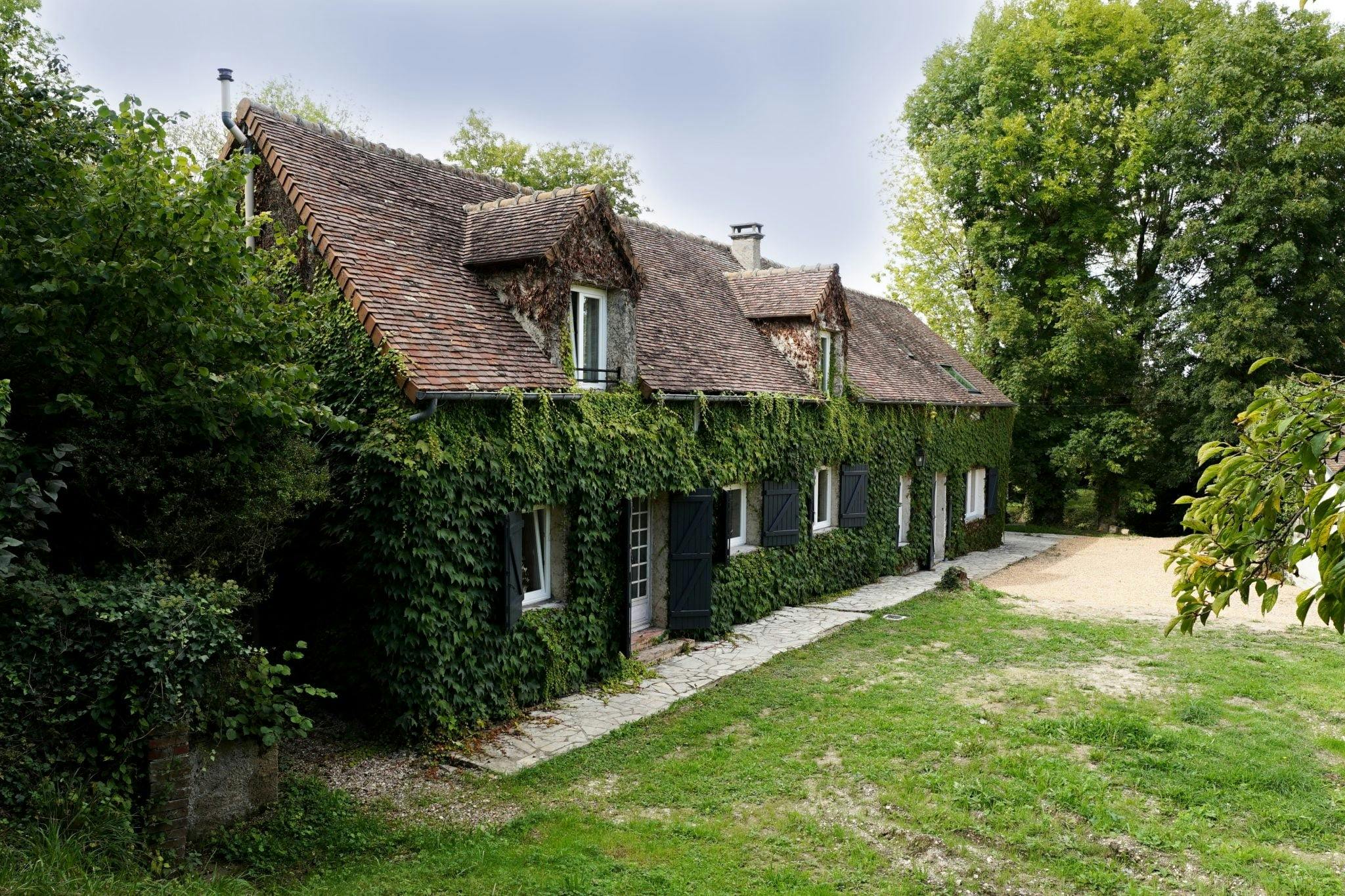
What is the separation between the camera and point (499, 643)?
967cm

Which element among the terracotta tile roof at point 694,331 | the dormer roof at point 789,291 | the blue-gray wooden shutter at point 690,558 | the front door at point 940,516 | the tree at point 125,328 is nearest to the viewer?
the tree at point 125,328

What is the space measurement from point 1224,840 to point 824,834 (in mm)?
3328

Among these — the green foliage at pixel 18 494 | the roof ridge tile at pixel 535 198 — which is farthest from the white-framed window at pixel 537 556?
the green foliage at pixel 18 494

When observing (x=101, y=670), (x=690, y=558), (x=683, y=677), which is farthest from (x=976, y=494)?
(x=101, y=670)

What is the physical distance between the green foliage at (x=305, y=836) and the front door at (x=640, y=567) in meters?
5.67

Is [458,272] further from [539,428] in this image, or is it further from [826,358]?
[826,358]

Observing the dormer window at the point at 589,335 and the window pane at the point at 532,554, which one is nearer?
the window pane at the point at 532,554

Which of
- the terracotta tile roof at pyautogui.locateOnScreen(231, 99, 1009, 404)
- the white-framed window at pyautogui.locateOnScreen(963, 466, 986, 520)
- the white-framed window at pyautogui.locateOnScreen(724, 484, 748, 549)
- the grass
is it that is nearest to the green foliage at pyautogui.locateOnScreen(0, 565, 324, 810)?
the grass

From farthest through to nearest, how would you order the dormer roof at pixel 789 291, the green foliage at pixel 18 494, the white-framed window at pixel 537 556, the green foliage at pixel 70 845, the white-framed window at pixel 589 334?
the dormer roof at pixel 789 291
the white-framed window at pixel 589 334
the white-framed window at pixel 537 556
the green foliage at pixel 18 494
the green foliage at pixel 70 845

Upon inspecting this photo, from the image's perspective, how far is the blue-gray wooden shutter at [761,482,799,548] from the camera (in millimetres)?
14977

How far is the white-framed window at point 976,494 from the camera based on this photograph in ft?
81.4

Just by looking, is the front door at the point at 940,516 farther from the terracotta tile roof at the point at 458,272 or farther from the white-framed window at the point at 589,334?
the white-framed window at the point at 589,334

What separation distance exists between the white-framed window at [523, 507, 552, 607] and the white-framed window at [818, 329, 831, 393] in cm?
792

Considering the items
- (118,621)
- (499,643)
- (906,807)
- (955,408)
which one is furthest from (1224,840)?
(955,408)
